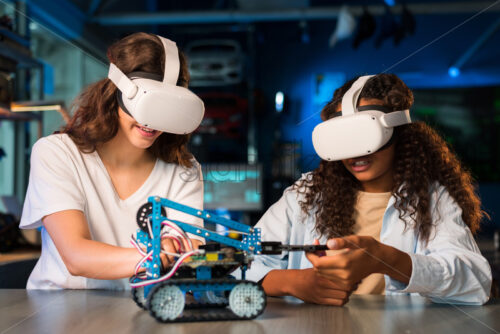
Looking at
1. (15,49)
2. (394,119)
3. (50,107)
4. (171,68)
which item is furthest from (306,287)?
(15,49)

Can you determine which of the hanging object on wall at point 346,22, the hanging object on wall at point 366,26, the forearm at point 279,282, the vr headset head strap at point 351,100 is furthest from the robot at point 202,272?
the hanging object on wall at point 346,22

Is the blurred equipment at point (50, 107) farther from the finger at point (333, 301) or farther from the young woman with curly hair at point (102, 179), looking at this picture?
the finger at point (333, 301)

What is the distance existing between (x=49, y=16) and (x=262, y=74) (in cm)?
275

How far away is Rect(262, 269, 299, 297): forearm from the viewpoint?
101 centimetres

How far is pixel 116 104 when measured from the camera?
1158 millimetres

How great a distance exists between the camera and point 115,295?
0.99 metres

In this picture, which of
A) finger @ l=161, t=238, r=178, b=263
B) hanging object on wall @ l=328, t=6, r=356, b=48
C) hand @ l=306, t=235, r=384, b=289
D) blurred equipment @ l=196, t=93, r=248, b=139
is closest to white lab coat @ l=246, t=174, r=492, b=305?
hand @ l=306, t=235, r=384, b=289

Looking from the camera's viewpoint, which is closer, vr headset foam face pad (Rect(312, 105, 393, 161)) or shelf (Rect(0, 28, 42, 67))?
vr headset foam face pad (Rect(312, 105, 393, 161))

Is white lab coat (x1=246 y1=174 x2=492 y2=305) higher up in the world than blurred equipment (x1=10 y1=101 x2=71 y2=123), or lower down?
lower down

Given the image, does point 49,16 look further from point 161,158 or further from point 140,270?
point 140,270

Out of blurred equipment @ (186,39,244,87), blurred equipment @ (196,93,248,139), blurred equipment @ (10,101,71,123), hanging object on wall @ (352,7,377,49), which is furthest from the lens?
blurred equipment @ (196,93,248,139)

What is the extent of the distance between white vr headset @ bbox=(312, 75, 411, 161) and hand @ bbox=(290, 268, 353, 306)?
0.23 metres

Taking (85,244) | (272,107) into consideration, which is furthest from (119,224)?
(272,107)

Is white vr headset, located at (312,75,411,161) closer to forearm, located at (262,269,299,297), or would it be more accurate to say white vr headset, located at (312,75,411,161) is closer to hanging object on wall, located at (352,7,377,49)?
forearm, located at (262,269,299,297)
